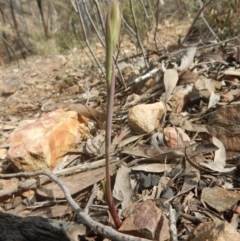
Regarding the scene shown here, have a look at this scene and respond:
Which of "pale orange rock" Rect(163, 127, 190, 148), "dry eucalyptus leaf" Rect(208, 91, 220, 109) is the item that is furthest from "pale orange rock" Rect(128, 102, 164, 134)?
"dry eucalyptus leaf" Rect(208, 91, 220, 109)

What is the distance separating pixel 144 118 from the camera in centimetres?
134

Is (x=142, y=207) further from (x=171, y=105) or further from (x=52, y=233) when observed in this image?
(x=171, y=105)

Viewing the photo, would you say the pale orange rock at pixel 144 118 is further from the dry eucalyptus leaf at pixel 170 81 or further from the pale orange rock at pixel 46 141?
the pale orange rock at pixel 46 141

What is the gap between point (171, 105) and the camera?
1480 mm

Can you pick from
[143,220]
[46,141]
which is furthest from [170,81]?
[143,220]

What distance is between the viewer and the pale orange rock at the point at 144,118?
1334mm

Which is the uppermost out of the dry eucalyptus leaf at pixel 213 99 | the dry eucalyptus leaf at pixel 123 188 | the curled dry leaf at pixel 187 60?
the curled dry leaf at pixel 187 60

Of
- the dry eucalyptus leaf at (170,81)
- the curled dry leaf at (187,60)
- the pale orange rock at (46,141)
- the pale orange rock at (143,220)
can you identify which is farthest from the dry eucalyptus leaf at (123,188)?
the curled dry leaf at (187,60)

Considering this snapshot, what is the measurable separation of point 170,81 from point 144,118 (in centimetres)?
34

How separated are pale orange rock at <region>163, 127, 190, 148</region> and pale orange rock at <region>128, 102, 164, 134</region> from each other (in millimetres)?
92

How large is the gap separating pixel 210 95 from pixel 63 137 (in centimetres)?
66

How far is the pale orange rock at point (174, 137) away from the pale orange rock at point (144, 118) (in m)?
0.09

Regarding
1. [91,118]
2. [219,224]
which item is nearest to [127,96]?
[91,118]

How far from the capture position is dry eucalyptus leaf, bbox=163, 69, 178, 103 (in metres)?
1.53
